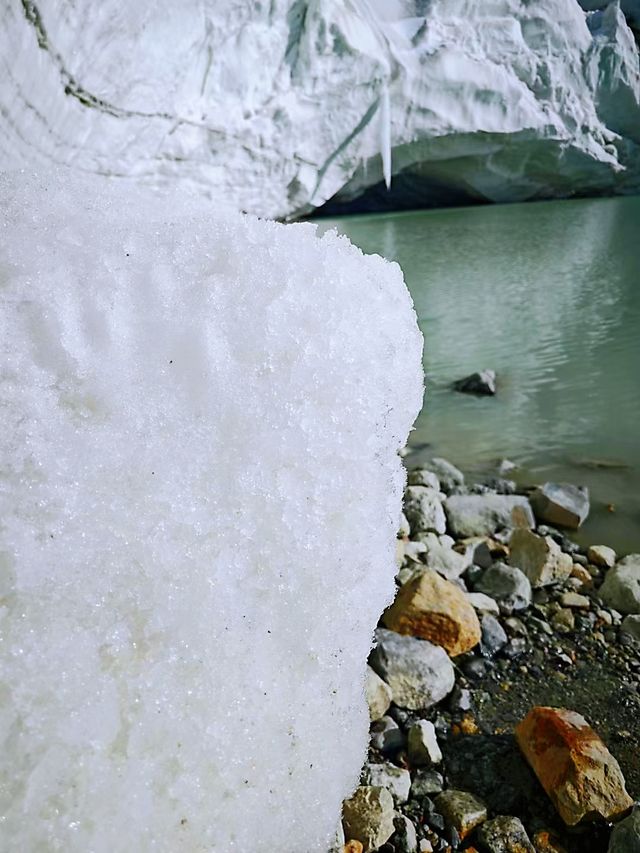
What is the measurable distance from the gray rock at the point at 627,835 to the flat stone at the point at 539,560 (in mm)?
725

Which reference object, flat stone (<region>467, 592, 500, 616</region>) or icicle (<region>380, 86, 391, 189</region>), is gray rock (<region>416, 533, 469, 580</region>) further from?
icicle (<region>380, 86, 391, 189</region>)

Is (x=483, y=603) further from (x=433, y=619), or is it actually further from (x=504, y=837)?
(x=504, y=837)

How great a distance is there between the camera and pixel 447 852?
0.83 m

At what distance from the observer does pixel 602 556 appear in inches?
63.8

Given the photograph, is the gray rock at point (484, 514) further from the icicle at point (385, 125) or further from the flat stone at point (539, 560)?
the icicle at point (385, 125)

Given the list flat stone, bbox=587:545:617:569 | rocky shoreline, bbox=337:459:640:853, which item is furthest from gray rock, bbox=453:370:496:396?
flat stone, bbox=587:545:617:569

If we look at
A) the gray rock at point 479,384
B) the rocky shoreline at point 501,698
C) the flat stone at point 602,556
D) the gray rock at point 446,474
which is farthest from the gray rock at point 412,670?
the gray rock at point 479,384

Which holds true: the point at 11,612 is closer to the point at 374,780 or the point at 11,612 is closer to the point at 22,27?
the point at 374,780

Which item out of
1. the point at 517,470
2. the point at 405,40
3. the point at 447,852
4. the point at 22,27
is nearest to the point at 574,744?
the point at 447,852

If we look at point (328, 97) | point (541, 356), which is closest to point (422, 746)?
point (541, 356)

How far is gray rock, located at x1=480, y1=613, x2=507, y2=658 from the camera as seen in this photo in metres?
1.25

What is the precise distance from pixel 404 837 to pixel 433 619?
0.44 m

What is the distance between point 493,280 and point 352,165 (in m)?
4.64

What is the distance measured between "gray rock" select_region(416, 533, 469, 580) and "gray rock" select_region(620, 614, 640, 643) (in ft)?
1.30
